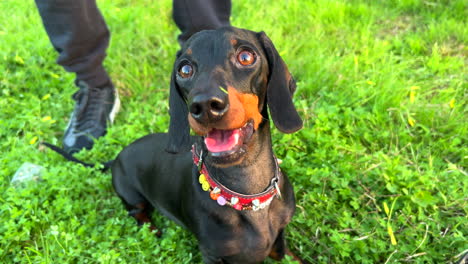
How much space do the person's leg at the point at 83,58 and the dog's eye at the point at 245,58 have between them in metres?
1.96

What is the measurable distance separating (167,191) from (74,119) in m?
1.79

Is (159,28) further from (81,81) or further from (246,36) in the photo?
(246,36)

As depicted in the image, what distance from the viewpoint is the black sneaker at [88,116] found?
11.5 ft

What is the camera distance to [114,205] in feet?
9.70

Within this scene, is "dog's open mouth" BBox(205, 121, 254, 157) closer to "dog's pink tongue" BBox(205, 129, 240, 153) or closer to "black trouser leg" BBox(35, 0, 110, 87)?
"dog's pink tongue" BBox(205, 129, 240, 153)

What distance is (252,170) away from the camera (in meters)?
Result: 1.91

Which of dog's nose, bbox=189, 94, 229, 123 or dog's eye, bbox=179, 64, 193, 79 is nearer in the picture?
dog's nose, bbox=189, 94, 229, 123

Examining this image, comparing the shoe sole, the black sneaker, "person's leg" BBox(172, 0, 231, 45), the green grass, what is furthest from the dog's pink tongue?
the shoe sole

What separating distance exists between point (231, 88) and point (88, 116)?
254 centimetres

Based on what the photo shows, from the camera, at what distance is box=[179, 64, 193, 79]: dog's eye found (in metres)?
1.76

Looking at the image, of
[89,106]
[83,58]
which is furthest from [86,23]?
[89,106]

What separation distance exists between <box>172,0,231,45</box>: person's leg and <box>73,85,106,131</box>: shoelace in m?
1.12

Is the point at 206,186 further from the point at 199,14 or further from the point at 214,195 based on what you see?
the point at 199,14

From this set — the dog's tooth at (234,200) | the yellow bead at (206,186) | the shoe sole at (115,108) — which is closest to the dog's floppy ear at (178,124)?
the yellow bead at (206,186)
